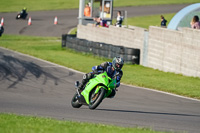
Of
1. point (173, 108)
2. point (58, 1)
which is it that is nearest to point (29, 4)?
point (58, 1)

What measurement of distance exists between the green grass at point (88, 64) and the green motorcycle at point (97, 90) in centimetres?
500

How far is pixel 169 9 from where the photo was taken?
47938 mm

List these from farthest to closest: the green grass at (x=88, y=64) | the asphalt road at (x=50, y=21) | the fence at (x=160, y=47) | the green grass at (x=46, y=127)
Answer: the asphalt road at (x=50, y=21)
the fence at (x=160, y=47)
the green grass at (x=88, y=64)
the green grass at (x=46, y=127)

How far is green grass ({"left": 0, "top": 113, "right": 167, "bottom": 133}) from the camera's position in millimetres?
7207

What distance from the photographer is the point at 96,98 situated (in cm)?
1040

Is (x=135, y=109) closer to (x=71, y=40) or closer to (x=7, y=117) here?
(x=7, y=117)

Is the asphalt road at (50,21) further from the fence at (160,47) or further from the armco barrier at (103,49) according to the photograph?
the fence at (160,47)

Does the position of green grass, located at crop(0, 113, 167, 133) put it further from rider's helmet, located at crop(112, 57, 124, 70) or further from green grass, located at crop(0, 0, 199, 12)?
green grass, located at crop(0, 0, 199, 12)

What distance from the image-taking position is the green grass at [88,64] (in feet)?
53.5

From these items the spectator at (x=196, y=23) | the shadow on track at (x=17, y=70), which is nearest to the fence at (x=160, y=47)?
the spectator at (x=196, y=23)

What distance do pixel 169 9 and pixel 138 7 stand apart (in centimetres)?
365

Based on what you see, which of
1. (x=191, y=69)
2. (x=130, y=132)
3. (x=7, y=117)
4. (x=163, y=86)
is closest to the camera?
(x=130, y=132)

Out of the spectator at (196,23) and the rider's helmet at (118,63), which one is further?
the spectator at (196,23)

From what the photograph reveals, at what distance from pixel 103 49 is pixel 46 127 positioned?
55.4 ft
